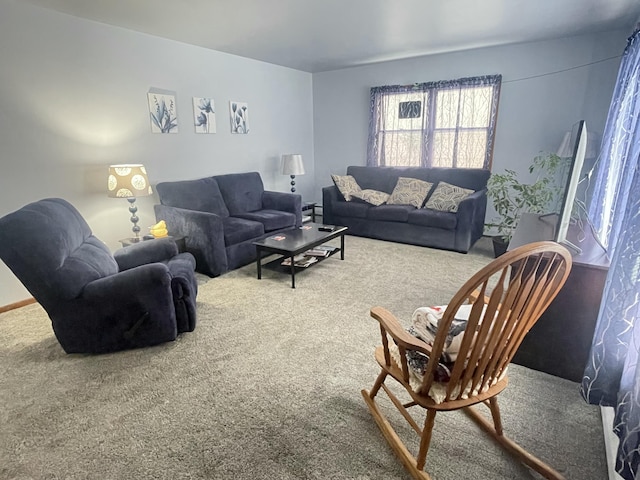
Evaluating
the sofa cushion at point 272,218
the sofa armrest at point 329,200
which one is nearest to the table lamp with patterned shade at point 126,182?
the sofa cushion at point 272,218

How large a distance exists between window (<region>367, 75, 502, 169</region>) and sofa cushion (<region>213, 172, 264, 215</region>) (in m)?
1.96

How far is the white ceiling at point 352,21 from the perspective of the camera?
2.82 m

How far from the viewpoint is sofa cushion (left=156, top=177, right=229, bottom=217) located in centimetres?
378

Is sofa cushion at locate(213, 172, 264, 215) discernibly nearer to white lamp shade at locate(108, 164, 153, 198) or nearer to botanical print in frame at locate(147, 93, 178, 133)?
botanical print in frame at locate(147, 93, 178, 133)

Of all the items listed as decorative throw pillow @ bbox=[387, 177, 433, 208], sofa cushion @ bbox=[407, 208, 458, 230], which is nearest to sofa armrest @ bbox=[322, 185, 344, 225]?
decorative throw pillow @ bbox=[387, 177, 433, 208]

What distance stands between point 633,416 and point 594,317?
3.12 feet

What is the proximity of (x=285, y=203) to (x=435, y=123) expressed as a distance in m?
2.42

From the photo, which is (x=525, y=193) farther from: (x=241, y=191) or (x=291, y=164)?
(x=241, y=191)

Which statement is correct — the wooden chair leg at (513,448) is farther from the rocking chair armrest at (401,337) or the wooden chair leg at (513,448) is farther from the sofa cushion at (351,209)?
the sofa cushion at (351,209)

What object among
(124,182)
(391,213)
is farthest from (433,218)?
(124,182)

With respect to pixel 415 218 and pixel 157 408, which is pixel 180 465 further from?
pixel 415 218

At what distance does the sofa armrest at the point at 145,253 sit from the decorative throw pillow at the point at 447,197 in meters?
3.12

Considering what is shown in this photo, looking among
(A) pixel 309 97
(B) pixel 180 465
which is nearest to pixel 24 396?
(B) pixel 180 465

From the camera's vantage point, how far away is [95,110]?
128 inches
